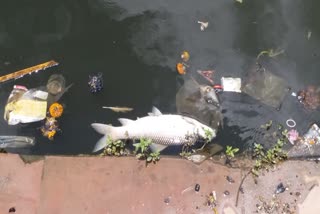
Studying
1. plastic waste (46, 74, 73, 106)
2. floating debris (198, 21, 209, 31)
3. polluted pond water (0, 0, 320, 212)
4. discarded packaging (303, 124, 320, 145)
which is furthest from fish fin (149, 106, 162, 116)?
discarded packaging (303, 124, 320, 145)

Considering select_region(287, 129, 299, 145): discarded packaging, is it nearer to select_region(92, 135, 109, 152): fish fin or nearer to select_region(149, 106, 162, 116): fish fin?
select_region(149, 106, 162, 116): fish fin

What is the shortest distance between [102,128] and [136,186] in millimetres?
796

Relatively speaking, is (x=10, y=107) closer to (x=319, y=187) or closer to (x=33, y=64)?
(x=33, y=64)

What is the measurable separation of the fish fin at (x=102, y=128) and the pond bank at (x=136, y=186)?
0.33m

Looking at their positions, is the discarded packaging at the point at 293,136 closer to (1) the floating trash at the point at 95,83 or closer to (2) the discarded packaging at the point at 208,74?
(2) the discarded packaging at the point at 208,74

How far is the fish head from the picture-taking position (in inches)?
220

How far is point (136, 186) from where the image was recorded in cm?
497

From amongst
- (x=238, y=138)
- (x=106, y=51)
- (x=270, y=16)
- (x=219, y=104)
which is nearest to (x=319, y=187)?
(x=238, y=138)

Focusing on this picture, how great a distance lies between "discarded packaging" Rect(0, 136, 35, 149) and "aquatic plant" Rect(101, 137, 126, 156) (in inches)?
33.6

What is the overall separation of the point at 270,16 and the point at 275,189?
245 cm

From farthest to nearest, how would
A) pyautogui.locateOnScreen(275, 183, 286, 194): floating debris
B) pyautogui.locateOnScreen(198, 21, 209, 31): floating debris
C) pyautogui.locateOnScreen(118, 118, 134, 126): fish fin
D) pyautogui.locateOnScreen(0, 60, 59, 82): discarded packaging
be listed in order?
pyautogui.locateOnScreen(198, 21, 209, 31): floating debris
pyautogui.locateOnScreen(0, 60, 59, 82): discarded packaging
pyautogui.locateOnScreen(118, 118, 134, 126): fish fin
pyautogui.locateOnScreen(275, 183, 286, 194): floating debris

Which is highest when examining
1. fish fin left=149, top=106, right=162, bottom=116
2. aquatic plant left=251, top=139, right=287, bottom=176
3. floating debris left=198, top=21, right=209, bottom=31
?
floating debris left=198, top=21, right=209, bottom=31

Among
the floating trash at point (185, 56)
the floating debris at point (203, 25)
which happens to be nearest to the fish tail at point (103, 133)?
the floating trash at point (185, 56)

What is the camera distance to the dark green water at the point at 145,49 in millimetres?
5477
